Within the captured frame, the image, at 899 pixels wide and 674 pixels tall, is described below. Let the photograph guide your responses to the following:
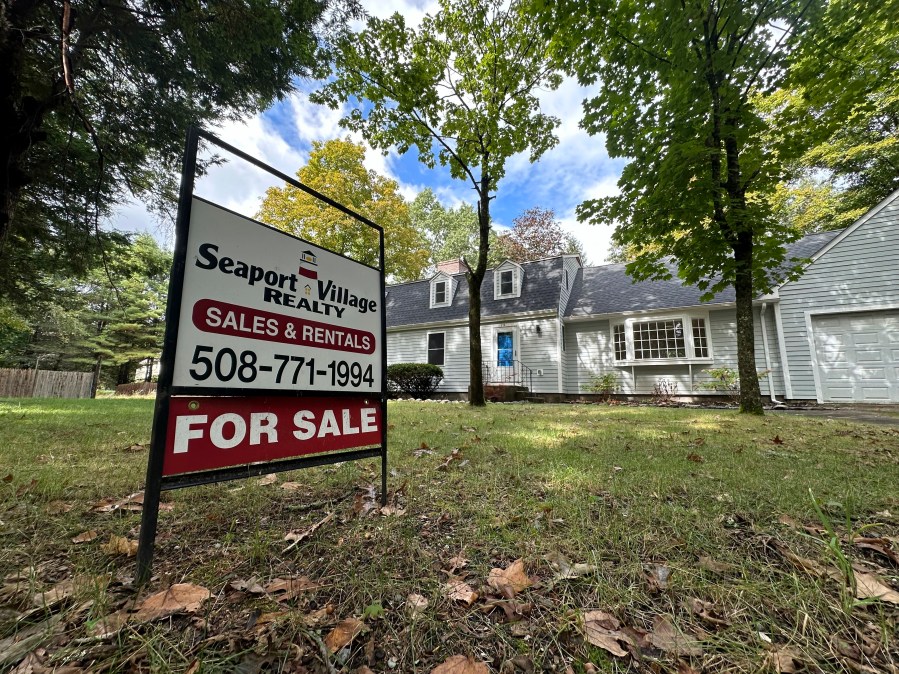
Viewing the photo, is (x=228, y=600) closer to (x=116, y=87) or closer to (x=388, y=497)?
(x=388, y=497)

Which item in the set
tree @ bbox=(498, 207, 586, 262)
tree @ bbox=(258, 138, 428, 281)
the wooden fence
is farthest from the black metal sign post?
tree @ bbox=(498, 207, 586, 262)

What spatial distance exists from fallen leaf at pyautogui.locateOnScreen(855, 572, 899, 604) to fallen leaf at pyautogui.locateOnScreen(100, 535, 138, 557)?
272 centimetres

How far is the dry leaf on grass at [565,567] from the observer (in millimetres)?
1305

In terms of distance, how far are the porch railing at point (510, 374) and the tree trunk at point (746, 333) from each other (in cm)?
696

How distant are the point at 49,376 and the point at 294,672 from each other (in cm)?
1994

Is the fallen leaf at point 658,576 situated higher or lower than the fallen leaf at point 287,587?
higher

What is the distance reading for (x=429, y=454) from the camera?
131 inches

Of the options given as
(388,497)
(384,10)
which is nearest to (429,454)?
(388,497)

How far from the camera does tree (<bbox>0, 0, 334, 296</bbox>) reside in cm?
369

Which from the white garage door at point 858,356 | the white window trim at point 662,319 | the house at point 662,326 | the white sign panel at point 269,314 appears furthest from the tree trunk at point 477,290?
the white garage door at point 858,356

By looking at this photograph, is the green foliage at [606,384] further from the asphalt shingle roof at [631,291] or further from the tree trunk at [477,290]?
the tree trunk at [477,290]

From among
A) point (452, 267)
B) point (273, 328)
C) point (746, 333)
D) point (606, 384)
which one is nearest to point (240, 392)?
point (273, 328)

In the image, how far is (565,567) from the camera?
135 cm

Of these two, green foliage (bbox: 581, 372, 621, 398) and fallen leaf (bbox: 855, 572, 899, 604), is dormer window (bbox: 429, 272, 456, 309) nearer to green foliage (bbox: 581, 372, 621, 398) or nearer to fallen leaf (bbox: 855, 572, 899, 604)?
green foliage (bbox: 581, 372, 621, 398)
